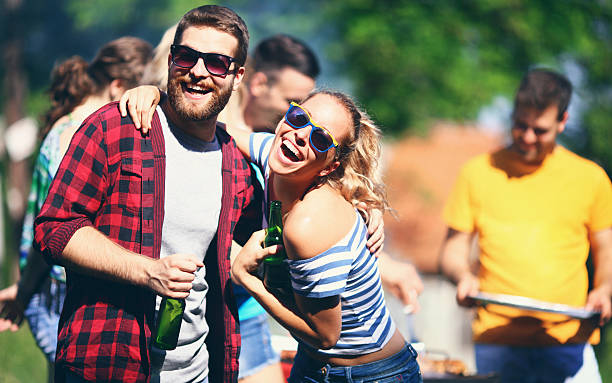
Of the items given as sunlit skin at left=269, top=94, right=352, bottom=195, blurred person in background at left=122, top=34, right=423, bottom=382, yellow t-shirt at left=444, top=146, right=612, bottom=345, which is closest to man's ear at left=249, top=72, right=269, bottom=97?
blurred person in background at left=122, top=34, right=423, bottom=382

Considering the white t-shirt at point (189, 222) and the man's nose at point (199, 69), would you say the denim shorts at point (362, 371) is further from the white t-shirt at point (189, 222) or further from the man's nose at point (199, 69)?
the man's nose at point (199, 69)

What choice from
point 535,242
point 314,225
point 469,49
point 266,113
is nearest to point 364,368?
point 314,225

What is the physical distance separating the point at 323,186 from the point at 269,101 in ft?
5.40

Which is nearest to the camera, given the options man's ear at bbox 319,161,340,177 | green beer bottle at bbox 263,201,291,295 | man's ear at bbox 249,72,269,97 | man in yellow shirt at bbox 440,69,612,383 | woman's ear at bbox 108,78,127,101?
green beer bottle at bbox 263,201,291,295

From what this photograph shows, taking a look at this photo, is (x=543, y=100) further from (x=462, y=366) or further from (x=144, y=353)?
(x=144, y=353)

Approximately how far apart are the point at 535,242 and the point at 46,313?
9.58 ft

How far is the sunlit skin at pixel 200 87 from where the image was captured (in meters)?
2.57

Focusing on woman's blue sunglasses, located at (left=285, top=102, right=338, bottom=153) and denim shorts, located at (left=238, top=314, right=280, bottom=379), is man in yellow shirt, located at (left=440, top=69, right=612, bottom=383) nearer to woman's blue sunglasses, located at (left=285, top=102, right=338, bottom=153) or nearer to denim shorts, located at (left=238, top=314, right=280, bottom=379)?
denim shorts, located at (left=238, top=314, right=280, bottom=379)

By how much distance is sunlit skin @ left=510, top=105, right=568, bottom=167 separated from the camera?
4.26 m

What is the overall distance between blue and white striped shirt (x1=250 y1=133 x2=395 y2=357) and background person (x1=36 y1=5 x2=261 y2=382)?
383mm

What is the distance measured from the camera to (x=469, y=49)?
13609 mm

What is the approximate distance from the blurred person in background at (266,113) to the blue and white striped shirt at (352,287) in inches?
7.1

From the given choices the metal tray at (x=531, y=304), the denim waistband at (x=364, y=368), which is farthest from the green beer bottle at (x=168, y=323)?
the metal tray at (x=531, y=304)

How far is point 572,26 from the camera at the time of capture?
43.1 ft
